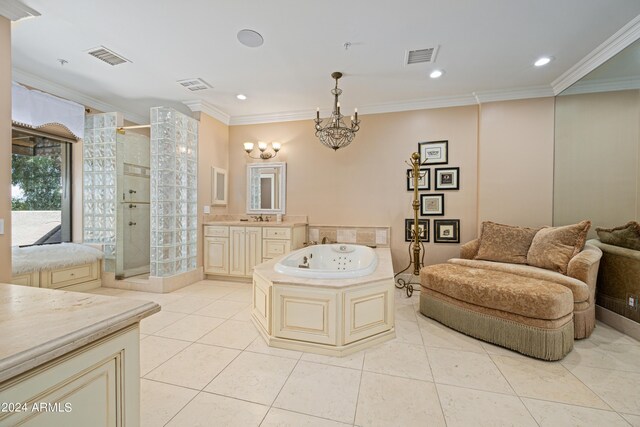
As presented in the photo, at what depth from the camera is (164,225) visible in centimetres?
348

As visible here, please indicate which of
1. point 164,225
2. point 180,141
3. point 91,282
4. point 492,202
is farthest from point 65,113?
point 492,202

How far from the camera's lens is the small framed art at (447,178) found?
3691 mm

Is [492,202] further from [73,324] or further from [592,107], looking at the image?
[73,324]

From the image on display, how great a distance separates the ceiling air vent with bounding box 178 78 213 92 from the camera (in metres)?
3.25

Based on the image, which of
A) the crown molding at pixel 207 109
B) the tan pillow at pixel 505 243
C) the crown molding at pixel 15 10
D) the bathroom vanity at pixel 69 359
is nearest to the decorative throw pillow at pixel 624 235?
the tan pillow at pixel 505 243

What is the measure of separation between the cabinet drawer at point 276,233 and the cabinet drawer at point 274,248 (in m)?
0.06

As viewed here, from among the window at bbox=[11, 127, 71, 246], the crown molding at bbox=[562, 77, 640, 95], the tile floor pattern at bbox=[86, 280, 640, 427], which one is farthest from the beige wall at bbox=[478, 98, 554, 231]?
the window at bbox=[11, 127, 71, 246]

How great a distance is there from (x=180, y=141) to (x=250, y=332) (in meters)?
2.78

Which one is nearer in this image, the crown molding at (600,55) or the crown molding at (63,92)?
the crown molding at (600,55)

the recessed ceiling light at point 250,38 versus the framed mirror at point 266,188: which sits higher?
the recessed ceiling light at point 250,38

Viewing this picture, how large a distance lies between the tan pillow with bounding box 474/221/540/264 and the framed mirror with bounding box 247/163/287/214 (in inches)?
115

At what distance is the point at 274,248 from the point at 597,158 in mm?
4012

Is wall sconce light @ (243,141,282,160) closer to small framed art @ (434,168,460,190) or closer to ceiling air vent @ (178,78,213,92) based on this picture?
ceiling air vent @ (178,78,213,92)

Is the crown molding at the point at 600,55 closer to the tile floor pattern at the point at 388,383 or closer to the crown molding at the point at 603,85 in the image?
the crown molding at the point at 603,85
